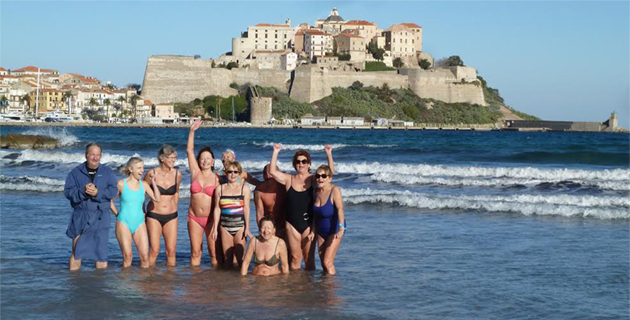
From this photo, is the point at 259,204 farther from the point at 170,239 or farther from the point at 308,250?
the point at 170,239

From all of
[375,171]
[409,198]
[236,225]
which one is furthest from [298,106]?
[236,225]

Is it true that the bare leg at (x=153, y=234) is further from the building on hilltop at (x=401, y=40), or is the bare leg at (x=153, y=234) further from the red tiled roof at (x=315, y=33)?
the building on hilltop at (x=401, y=40)

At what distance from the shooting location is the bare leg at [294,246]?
7.33 metres

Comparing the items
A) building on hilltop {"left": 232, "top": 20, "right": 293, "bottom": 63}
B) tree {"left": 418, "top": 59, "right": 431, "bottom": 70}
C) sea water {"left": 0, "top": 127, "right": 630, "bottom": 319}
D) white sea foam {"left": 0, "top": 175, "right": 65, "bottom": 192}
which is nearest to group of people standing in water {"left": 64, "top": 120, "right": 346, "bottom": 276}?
sea water {"left": 0, "top": 127, "right": 630, "bottom": 319}

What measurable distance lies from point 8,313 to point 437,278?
3.53 meters

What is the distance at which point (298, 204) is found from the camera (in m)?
7.24

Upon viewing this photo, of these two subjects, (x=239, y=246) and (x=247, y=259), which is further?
(x=239, y=246)

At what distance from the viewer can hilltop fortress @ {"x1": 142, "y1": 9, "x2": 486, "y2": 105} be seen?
8344 centimetres

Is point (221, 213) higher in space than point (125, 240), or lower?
higher

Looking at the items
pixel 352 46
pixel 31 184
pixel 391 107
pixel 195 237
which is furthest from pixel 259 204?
pixel 352 46

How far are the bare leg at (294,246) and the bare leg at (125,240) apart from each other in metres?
1.44

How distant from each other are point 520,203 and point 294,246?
614cm

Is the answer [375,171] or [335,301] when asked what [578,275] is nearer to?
[335,301]

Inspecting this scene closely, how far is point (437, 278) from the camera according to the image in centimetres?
720
